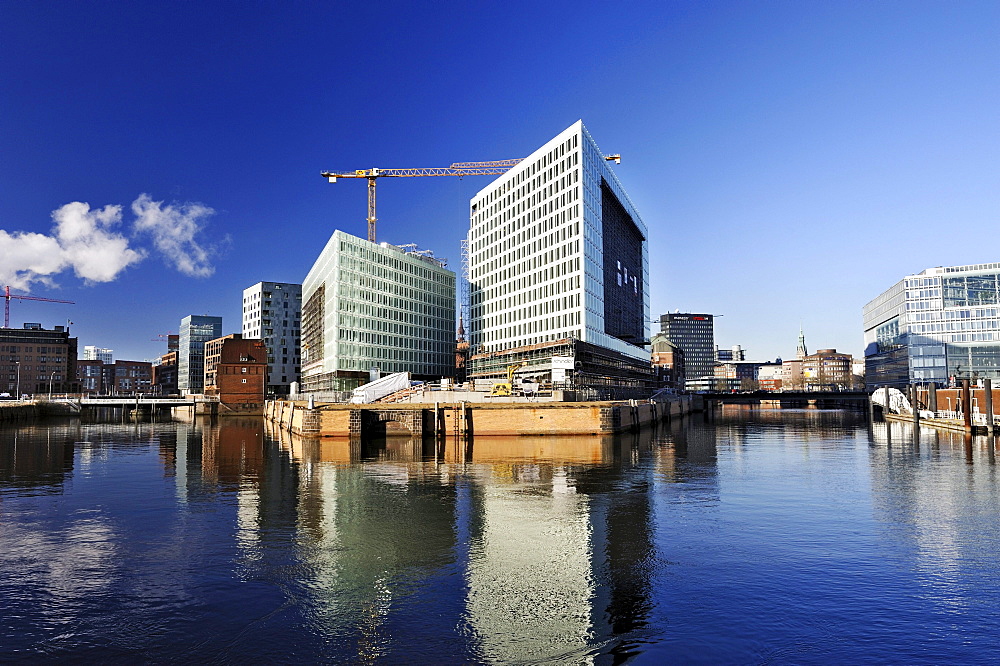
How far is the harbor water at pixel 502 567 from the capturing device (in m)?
18.7

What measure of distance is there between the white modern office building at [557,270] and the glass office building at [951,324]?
3238 inches

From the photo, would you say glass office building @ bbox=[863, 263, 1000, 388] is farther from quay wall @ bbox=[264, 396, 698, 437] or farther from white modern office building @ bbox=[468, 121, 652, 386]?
quay wall @ bbox=[264, 396, 698, 437]

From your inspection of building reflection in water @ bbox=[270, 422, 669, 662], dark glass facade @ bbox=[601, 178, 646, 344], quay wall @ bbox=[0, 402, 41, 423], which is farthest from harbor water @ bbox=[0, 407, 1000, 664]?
quay wall @ bbox=[0, 402, 41, 423]

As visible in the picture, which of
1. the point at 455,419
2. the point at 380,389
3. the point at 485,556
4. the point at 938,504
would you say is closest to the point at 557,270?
the point at 380,389

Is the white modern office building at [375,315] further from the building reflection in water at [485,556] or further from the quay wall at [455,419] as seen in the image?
the building reflection in water at [485,556]

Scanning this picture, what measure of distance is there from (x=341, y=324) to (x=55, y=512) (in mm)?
107842

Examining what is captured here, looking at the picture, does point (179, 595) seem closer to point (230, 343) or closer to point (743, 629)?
point (743, 629)

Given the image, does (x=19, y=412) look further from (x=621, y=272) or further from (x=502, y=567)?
(x=502, y=567)

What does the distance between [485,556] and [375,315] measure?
426 feet

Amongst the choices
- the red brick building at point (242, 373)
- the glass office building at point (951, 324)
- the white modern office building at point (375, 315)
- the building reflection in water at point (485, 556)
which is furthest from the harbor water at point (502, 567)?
the glass office building at point (951, 324)

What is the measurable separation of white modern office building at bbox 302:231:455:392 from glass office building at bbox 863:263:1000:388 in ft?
451

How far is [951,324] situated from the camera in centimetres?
18038

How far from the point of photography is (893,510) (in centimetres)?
3778

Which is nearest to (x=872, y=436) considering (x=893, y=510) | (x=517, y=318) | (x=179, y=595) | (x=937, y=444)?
(x=937, y=444)
